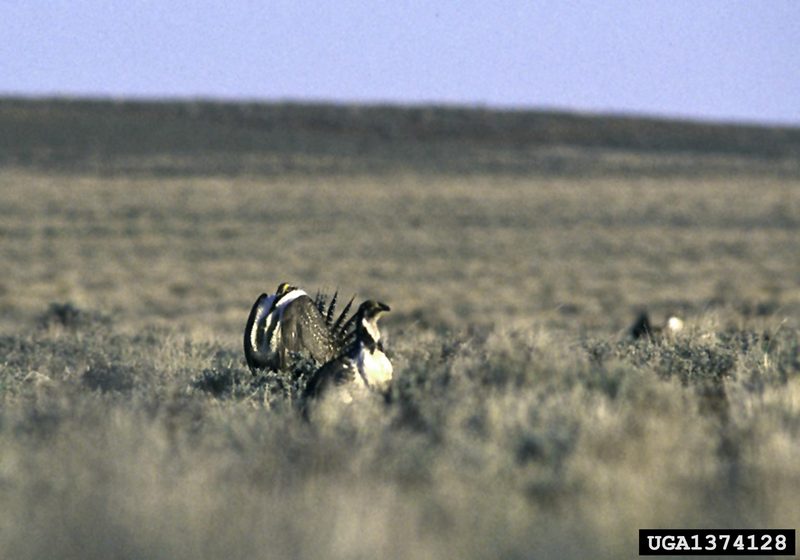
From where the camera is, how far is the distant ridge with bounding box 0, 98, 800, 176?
56.3 meters

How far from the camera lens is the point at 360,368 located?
699 cm

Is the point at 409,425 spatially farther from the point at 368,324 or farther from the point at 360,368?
the point at 368,324

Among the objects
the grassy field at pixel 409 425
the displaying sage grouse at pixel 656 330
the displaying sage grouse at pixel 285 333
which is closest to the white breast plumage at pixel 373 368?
the grassy field at pixel 409 425

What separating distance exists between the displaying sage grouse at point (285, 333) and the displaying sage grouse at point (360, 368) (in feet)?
3.07

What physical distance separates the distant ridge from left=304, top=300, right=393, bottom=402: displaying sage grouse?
45968 mm

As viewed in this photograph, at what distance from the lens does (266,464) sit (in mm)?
5227

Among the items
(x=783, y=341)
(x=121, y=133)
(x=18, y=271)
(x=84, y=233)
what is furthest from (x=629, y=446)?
(x=121, y=133)

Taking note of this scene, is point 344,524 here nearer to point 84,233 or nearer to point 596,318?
point 596,318

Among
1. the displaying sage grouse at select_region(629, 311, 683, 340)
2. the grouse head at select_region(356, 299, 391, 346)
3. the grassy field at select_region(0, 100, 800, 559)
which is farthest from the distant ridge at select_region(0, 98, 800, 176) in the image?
the grouse head at select_region(356, 299, 391, 346)

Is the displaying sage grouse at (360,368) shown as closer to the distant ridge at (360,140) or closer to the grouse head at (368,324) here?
the grouse head at (368,324)

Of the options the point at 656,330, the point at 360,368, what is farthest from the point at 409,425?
the point at 656,330

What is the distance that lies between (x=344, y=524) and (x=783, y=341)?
571cm

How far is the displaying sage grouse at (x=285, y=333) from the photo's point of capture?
821 centimetres

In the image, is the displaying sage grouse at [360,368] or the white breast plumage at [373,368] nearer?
the displaying sage grouse at [360,368]
